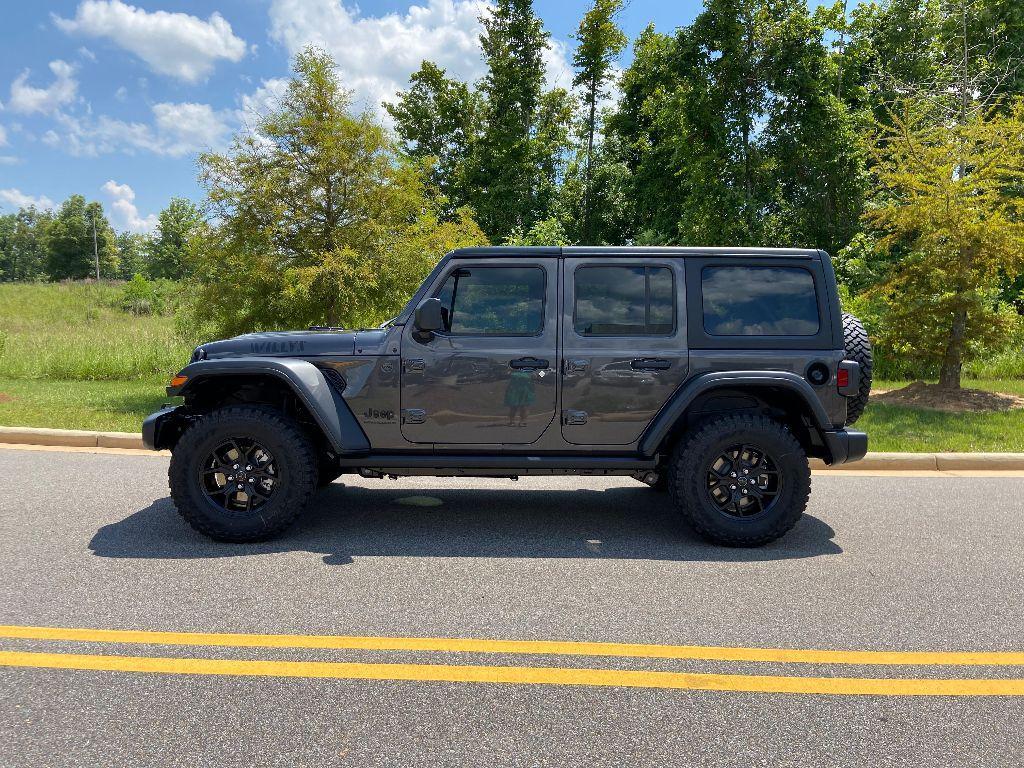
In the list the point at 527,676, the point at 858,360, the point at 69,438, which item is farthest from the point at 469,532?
the point at 69,438

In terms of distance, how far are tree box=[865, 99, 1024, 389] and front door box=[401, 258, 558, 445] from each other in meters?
8.89

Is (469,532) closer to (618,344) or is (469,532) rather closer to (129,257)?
(618,344)

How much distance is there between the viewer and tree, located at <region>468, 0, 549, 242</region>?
1184 inches

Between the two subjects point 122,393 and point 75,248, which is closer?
point 122,393

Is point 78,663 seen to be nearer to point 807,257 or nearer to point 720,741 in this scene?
point 720,741

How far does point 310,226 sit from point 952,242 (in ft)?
32.5

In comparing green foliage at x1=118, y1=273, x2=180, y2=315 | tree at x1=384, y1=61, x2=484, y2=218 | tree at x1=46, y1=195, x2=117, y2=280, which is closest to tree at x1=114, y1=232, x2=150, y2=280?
tree at x1=46, y1=195, x2=117, y2=280

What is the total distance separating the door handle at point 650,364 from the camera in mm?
4672

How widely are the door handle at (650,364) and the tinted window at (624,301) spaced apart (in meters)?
0.18

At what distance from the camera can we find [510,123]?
101 feet

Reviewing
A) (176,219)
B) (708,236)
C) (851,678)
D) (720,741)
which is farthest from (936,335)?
(176,219)

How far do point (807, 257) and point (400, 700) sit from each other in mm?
3864

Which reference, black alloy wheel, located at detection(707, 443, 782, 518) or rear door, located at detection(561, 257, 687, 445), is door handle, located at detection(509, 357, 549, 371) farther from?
black alloy wheel, located at detection(707, 443, 782, 518)

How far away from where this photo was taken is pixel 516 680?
2895 mm
